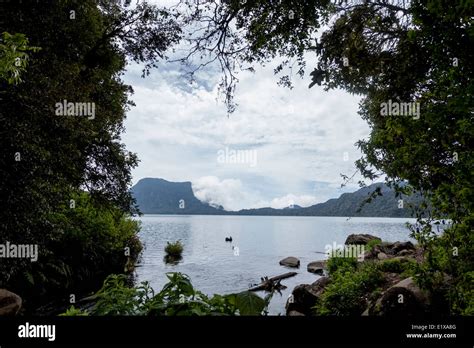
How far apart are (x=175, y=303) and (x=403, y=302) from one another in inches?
351

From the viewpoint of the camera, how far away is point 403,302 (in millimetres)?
8711

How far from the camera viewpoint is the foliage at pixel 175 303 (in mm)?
1754

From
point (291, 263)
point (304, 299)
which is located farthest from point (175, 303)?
point (291, 263)

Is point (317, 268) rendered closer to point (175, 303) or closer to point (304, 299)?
point (304, 299)

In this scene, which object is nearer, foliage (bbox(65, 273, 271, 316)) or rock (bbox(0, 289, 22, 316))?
foliage (bbox(65, 273, 271, 316))

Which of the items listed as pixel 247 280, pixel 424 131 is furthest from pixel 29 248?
pixel 247 280

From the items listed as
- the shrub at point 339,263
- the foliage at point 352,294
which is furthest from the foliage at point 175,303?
the shrub at point 339,263

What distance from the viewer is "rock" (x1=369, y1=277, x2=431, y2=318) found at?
27.2ft

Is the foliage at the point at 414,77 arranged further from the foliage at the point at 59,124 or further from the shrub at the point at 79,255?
the shrub at the point at 79,255

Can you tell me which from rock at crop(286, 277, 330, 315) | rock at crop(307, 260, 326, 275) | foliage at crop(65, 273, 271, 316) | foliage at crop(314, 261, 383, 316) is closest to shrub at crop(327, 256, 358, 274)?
rock at crop(286, 277, 330, 315)

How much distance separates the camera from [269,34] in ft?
23.7

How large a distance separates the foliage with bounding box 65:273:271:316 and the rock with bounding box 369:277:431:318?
26.5 feet

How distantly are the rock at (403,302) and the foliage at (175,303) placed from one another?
26.5 ft

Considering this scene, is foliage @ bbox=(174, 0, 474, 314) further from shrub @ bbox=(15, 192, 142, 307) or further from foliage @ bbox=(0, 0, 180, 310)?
shrub @ bbox=(15, 192, 142, 307)
